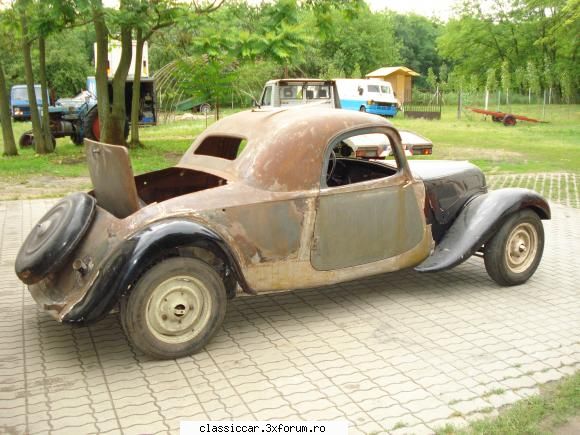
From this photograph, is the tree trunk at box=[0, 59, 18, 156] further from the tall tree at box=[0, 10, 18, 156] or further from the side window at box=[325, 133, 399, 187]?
the side window at box=[325, 133, 399, 187]

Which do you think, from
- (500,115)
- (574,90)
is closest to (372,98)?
(500,115)

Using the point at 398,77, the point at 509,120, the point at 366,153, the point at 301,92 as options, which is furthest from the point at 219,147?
the point at 398,77

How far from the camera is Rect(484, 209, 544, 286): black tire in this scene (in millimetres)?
5566

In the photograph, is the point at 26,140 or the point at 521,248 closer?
the point at 521,248

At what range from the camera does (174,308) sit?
163 inches

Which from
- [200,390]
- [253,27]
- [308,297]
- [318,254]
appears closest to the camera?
[200,390]

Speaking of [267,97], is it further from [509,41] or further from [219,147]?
[509,41]

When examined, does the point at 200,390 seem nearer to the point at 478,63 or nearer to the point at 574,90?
the point at 574,90

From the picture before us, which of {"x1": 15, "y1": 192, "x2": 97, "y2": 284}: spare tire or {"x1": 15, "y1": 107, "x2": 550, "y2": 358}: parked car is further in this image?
{"x1": 15, "y1": 192, "x2": 97, "y2": 284}: spare tire

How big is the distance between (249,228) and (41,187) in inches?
343

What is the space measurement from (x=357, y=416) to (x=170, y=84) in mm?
33001

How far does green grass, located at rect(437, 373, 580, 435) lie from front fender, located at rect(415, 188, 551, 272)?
5.53ft

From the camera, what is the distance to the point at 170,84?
34531 mm

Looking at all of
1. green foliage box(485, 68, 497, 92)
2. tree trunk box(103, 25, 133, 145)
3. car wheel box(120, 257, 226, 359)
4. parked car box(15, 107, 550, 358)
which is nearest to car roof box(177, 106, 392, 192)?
parked car box(15, 107, 550, 358)
